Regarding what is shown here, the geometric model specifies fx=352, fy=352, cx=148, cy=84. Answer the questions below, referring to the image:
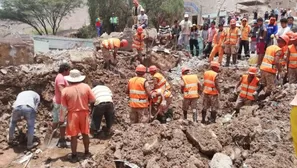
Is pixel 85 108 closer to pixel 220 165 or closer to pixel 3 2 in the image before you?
pixel 220 165

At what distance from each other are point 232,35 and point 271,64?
135 inches

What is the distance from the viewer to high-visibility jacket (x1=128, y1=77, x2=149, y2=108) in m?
7.13

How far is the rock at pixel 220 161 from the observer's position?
4.55 metres

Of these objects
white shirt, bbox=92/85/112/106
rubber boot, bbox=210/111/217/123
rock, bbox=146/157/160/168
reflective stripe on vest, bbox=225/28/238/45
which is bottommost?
rubber boot, bbox=210/111/217/123

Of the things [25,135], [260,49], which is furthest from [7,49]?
[260,49]

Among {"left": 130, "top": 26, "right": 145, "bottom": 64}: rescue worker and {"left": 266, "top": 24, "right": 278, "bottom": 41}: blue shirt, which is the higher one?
{"left": 266, "top": 24, "right": 278, "bottom": 41}: blue shirt

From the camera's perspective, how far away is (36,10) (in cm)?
2850

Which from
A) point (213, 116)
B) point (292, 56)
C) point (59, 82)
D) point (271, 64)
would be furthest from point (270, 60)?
point (59, 82)

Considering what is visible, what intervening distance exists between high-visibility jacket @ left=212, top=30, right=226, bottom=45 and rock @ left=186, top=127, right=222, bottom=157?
673 centimetres

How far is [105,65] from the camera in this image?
11.0 m

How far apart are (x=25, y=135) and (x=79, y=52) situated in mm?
3408

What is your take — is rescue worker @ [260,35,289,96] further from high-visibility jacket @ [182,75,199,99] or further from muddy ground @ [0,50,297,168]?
high-visibility jacket @ [182,75,199,99]

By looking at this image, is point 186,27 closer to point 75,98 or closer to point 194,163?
point 75,98

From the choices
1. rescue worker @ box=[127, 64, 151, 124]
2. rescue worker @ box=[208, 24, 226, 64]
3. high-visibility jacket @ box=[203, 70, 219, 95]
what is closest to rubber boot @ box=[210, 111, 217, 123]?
high-visibility jacket @ box=[203, 70, 219, 95]
